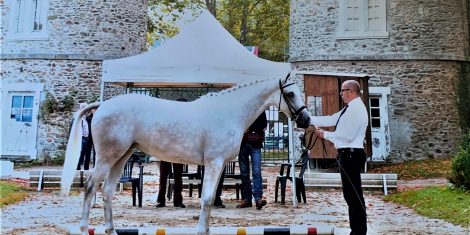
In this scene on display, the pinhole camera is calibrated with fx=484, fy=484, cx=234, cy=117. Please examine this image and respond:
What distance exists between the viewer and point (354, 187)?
17.7 ft

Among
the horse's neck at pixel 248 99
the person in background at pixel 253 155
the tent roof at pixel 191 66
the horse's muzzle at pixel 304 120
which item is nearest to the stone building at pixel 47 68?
the tent roof at pixel 191 66

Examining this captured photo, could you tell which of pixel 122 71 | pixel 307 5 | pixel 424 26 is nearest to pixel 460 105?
pixel 424 26

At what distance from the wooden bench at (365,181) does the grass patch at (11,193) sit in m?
6.11

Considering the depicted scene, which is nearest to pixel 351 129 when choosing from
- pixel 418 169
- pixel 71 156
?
pixel 71 156

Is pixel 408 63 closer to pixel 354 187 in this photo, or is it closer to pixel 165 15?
pixel 354 187

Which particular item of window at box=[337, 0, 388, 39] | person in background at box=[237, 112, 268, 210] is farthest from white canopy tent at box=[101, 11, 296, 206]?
window at box=[337, 0, 388, 39]

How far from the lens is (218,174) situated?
515 centimetres

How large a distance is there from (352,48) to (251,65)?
349 inches

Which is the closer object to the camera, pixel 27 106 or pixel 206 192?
pixel 206 192

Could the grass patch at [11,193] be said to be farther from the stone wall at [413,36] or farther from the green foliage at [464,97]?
the green foliage at [464,97]

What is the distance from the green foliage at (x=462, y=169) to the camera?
913 centimetres

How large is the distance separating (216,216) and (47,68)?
12817 mm

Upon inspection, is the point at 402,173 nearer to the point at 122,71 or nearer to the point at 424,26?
the point at 424,26

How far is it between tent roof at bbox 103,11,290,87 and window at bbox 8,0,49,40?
424 inches
